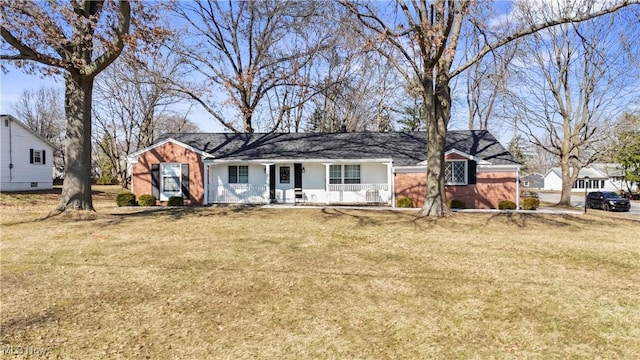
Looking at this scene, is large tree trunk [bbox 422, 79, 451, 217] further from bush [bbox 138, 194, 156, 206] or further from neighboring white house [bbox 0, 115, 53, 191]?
neighboring white house [bbox 0, 115, 53, 191]

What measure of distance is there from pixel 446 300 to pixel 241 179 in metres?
16.9

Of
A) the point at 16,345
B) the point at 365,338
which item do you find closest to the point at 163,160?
the point at 16,345

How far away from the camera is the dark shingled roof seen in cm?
2030

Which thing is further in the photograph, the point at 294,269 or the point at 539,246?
the point at 539,246

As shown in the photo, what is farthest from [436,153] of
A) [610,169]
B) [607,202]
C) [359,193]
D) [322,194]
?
[610,169]

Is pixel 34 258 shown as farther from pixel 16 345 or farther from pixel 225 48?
pixel 225 48

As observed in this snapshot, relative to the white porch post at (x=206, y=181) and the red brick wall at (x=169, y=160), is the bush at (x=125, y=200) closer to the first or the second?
the red brick wall at (x=169, y=160)

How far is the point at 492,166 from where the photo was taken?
19328mm

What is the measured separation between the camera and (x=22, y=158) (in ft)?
78.6

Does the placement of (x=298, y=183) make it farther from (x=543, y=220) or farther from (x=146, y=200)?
(x=543, y=220)

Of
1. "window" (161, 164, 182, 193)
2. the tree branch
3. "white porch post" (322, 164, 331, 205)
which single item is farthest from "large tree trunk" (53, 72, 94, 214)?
the tree branch

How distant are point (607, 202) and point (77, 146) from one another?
3360 centimetres

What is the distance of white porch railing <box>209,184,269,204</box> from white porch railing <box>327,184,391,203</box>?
3.88m

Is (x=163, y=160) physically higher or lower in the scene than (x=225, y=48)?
lower
